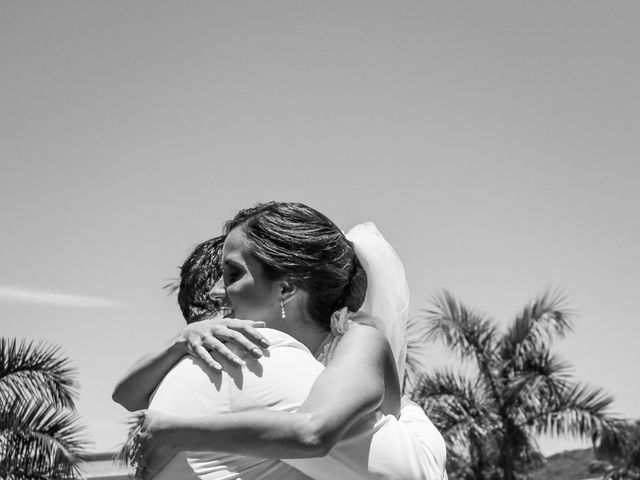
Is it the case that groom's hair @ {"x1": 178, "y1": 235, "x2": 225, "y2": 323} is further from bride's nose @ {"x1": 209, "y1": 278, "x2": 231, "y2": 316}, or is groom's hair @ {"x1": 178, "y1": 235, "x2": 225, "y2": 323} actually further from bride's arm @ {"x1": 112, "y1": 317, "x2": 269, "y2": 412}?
bride's arm @ {"x1": 112, "y1": 317, "x2": 269, "y2": 412}

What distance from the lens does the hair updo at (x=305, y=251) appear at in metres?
2.80

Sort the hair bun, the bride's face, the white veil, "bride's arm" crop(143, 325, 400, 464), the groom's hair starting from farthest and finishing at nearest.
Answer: the groom's hair
the white veil
the hair bun
the bride's face
"bride's arm" crop(143, 325, 400, 464)

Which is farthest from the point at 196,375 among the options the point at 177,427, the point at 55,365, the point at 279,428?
the point at 55,365

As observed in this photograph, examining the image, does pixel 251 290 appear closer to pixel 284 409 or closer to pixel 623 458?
pixel 284 409

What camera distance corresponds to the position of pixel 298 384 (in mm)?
2465

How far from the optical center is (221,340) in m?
2.62

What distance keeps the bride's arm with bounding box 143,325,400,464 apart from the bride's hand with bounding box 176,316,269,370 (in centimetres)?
21

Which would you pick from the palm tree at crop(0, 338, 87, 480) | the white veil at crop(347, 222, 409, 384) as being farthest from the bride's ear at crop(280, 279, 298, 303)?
the palm tree at crop(0, 338, 87, 480)

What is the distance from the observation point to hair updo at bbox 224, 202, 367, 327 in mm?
2803

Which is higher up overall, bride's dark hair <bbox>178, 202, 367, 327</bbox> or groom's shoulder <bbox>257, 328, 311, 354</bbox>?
bride's dark hair <bbox>178, 202, 367, 327</bbox>

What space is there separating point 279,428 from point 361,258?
4.26ft

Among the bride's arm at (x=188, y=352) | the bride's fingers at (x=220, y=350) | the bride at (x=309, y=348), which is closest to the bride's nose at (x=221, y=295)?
the bride at (x=309, y=348)

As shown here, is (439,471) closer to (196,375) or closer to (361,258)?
(196,375)

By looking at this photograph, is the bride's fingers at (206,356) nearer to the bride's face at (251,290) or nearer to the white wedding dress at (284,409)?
the white wedding dress at (284,409)
